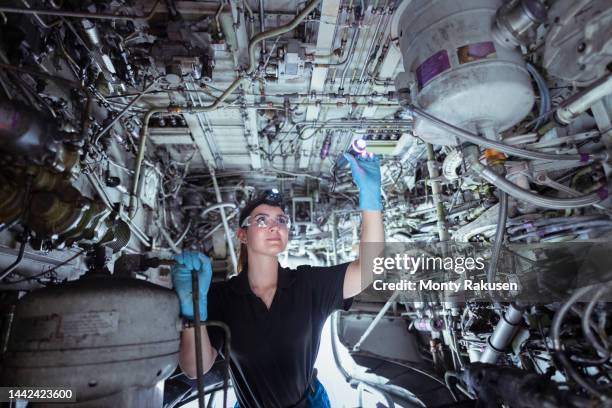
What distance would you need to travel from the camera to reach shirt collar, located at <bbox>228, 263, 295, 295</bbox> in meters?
1.75

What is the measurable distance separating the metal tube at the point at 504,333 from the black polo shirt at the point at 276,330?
810 mm

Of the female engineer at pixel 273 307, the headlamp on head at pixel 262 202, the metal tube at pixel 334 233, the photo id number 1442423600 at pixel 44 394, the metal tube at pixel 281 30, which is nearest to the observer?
the photo id number 1442423600 at pixel 44 394

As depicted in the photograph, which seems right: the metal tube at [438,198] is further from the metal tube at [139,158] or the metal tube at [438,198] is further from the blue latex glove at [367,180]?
the metal tube at [139,158]

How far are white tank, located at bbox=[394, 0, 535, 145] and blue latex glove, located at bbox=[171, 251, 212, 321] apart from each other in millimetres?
1097

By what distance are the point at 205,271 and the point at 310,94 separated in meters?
1.41

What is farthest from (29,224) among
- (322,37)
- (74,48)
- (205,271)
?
(322,37)

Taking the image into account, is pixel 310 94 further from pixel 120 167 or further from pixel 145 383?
pixel 145 383

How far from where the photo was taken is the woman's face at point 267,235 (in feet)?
5.77

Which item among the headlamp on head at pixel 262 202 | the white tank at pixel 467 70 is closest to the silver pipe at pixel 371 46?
the white tank at pixel 467 70

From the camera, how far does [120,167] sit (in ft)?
7.47

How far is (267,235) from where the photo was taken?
177 cm

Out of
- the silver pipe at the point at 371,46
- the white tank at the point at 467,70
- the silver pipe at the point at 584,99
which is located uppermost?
the silver pipe at the point at 371,46

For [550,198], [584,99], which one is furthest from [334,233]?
[584,99]

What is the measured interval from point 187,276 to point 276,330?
22.0 inches
